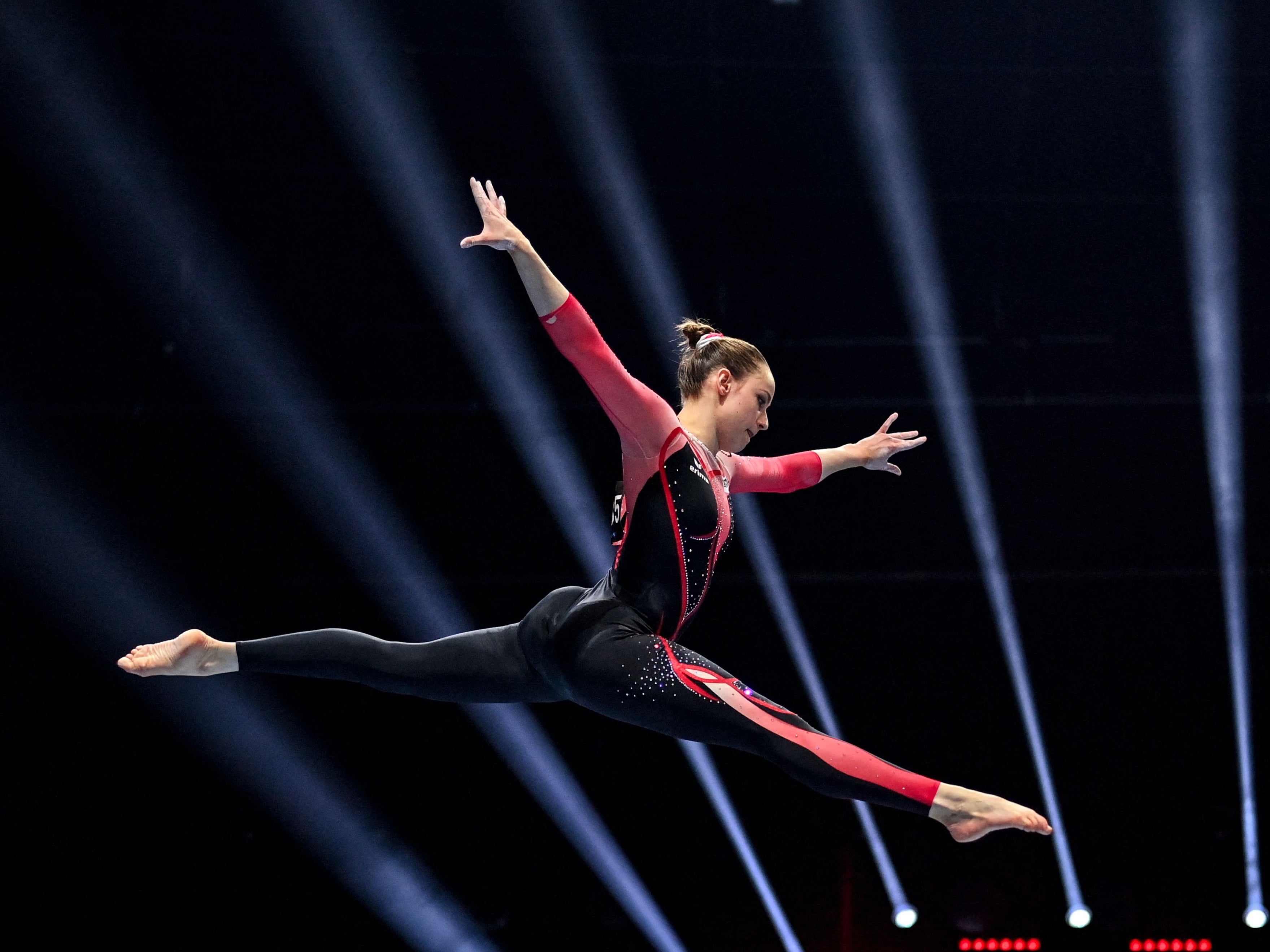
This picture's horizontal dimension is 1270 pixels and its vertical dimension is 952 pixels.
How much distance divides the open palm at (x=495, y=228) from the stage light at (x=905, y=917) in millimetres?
3619

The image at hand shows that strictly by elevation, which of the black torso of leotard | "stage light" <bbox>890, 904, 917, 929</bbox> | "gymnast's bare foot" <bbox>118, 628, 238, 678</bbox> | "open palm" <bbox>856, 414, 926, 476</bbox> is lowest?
"gymnast's bare foot" <bbox>118, 628, 238, 678</bbox>

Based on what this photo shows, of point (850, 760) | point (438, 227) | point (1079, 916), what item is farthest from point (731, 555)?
point (850, 760)

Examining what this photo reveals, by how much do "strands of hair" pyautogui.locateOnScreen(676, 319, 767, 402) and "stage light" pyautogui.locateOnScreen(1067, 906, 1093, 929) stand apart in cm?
331

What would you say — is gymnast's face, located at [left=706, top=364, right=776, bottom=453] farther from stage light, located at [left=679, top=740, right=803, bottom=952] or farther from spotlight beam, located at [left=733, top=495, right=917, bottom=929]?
stage light, located at [left=679, top=740, right=803, bottom=952]

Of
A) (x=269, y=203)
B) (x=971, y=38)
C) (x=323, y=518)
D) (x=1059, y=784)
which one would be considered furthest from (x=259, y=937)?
(x=971, y=38)

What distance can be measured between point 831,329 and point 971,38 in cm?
125

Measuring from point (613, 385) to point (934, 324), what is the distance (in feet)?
9.36

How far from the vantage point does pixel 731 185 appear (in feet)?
14.9

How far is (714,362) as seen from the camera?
250 cm

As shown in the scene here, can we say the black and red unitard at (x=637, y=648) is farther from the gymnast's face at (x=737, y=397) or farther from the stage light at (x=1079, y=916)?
the stage light at (x=1079, y=916)

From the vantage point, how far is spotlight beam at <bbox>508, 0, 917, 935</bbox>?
4.12 metres

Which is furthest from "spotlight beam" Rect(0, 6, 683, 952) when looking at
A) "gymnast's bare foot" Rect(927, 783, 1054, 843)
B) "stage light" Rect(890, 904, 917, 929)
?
"gymnast's bare foot" Rect(927, 783, 1054, 843)

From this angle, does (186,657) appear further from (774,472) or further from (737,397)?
(774,472)

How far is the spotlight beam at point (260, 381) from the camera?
4328 millimetres
